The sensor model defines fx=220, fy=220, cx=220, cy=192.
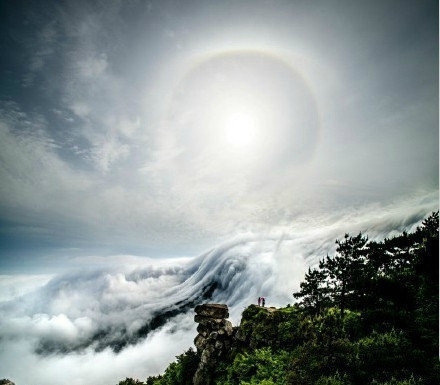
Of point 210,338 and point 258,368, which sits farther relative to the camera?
point 210,338

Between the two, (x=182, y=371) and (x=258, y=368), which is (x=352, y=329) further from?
(x=182, y=371)

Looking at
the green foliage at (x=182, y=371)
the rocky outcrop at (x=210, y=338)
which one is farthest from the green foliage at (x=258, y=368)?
the green foliage at (x=182, y=371)

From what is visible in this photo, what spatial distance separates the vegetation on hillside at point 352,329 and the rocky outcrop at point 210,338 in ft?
3.73

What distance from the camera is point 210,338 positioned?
26.6 meters

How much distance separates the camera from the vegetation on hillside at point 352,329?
13219mm

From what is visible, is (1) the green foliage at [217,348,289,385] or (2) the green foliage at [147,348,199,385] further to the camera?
(2) the green foliage at [147,348,199,385]

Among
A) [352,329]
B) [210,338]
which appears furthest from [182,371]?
[352,329]

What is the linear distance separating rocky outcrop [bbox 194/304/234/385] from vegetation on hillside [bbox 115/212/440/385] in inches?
44.8

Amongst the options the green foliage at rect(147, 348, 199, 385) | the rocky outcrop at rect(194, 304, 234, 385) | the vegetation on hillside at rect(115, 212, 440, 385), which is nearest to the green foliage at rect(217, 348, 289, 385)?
the vegetation on hillside at rect(115, 212, 440, 385)

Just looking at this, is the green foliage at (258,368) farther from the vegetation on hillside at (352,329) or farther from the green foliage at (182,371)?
the green foliage at (182,371)

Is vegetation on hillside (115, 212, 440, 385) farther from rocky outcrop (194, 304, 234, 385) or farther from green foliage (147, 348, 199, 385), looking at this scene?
rocky outcrop (194, 304, 234, 385)

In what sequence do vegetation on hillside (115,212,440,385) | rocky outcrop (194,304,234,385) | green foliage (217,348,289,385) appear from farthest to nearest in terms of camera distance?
rocky outcrop (194,304,234,385), green foliage (217,348,289,385), vegetation on hillside (115,212,440,385)

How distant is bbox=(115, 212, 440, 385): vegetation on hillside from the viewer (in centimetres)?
1322

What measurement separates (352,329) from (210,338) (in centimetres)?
1591
